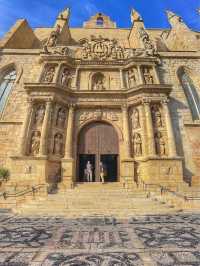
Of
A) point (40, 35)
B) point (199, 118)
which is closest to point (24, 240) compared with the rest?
point (199, 118)

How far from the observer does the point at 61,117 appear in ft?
45.1

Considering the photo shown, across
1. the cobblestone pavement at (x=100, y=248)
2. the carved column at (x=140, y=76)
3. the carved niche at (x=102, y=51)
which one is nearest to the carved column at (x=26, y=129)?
the carved niche at (x=102, y=51)

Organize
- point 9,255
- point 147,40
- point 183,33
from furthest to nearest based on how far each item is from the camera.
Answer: point 183,33 → point 147,40 → point 9,255

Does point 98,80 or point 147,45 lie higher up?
point 147,45

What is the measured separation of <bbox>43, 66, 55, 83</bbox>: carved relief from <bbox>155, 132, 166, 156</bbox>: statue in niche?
29.5 feet

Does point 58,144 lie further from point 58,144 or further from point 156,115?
point 156,115

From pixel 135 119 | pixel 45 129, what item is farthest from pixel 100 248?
pixel 135 119

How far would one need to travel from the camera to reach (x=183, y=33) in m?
21.1

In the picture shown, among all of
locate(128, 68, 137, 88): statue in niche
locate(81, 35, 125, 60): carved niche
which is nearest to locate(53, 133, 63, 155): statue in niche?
locate(128, 68, 137, 88): statue in niche

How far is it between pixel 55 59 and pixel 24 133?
6917 mm

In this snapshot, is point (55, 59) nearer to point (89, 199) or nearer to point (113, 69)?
point (113, 69)

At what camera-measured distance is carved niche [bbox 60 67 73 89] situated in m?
15.3

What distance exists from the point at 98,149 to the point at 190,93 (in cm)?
883

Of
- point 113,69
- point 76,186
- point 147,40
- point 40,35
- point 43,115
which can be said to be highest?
point 40,35
